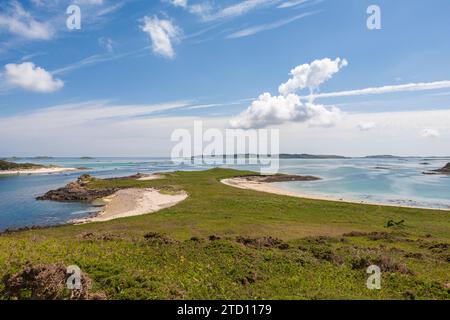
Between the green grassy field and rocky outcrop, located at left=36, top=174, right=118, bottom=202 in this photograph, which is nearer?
the green grassy field

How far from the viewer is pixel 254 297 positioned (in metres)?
12.8

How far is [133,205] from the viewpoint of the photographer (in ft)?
179

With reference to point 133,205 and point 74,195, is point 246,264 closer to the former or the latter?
point 133,205

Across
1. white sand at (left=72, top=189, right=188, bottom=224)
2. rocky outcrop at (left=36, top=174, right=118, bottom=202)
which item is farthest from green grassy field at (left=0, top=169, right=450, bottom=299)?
rocky outcrop at (left=36, top=174, right=118, bottom=202)

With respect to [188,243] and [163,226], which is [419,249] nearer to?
[188,243]

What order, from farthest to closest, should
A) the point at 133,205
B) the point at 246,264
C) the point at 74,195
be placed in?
the point at 74,195
the point at 133,205
the point at 246,264

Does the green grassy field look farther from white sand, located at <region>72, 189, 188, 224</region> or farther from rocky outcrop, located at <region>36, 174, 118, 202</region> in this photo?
rocky outcrop, located at <region>36, 174, 118, 202</region>

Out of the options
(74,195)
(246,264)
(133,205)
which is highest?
(246,264)

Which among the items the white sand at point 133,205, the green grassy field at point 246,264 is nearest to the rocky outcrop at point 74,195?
the white sand at point 133,205

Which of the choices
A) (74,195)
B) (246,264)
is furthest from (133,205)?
(246,264)

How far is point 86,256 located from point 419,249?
83.3 ft

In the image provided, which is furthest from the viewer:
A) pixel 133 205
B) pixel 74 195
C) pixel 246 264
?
pixel 74 195

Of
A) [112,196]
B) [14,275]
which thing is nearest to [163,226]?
[14,275]

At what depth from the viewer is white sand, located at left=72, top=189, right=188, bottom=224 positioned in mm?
44906
